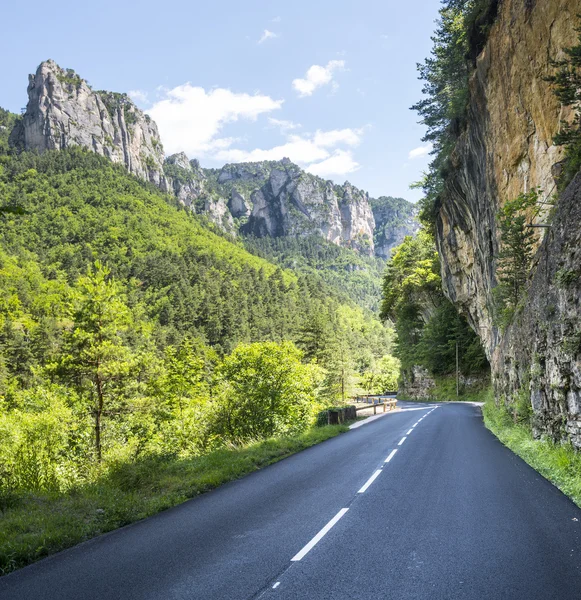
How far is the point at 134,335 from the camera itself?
52.2 meters

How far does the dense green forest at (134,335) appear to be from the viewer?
56.1 ft

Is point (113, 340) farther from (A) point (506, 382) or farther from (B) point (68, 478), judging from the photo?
(A) point (506, 382)

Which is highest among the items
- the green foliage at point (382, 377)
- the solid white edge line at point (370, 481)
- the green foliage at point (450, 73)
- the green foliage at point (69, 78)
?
the green foliage at point (69, 78)

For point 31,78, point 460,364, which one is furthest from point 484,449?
point 31,78

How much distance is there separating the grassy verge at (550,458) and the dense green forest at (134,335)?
851cm

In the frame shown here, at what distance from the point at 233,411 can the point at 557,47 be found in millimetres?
18418

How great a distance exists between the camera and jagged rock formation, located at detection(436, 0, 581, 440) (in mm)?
9438

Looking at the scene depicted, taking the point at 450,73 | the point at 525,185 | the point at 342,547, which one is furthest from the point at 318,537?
the point at 450,73

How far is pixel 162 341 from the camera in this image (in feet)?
228

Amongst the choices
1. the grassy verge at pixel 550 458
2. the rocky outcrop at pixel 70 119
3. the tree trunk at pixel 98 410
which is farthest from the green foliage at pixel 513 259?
the rocky outcrop at pixel 70 119

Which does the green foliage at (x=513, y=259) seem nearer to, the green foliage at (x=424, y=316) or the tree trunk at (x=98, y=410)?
the tree trunk at (x=98, y=410)

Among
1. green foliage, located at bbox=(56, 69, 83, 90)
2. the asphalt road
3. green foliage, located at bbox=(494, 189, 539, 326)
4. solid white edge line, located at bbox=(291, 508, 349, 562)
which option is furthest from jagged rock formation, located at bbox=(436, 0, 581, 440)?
green foliage, located at bbox=(56, 69, 83, 90)

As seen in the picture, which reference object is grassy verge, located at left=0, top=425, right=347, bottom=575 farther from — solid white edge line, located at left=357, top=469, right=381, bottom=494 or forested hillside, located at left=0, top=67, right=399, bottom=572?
solid white edge line, located at left=357, top=469, right=381, bottom=494

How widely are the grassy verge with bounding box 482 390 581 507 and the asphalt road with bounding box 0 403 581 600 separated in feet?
0.87
